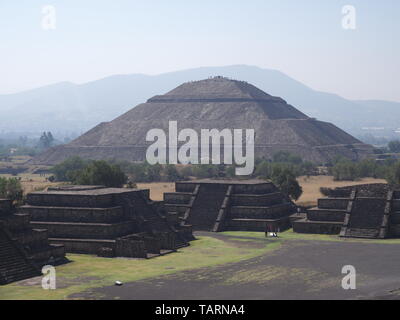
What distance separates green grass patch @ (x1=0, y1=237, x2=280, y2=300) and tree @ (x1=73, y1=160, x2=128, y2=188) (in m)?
24.0

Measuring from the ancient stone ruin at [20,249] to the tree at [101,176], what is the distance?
1262 inches

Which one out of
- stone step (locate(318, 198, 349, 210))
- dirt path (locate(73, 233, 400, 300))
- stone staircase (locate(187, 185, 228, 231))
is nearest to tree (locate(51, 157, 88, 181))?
stone staircase (locate(187, 185, 228, 231))

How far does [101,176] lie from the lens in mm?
92438

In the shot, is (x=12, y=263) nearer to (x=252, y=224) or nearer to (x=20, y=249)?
(x=20, y=249)

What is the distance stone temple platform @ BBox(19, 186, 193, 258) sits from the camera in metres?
63.3

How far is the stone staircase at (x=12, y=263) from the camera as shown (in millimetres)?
50406

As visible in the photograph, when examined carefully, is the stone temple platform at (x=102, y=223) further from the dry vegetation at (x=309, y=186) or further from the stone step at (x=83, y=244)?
the dry vegetation at (x=309, y=186)

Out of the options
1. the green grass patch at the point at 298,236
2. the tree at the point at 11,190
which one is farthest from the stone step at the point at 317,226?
the tree at the point at 11,190

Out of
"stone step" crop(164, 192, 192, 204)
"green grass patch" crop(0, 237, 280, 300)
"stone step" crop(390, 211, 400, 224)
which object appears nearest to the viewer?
"green grass patch" crop(0, 237, 280, 300)

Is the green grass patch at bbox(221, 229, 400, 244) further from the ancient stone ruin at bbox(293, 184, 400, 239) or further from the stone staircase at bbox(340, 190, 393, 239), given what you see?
the stone staircase at bbox(340, 190, 393, 239)
